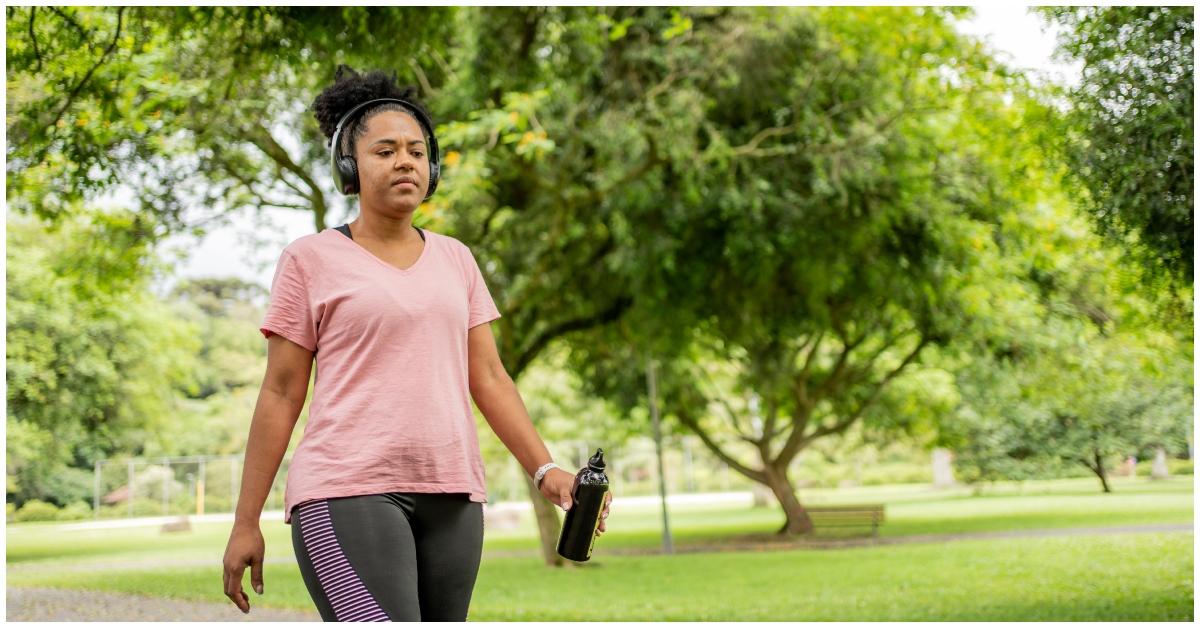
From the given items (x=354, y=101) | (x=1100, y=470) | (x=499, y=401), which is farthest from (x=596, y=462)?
(x=1100, y=470)

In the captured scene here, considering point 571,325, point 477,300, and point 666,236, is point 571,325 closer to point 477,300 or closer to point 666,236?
point 666,236

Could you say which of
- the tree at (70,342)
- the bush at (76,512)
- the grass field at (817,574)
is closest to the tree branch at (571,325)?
the grass field at (817,574)

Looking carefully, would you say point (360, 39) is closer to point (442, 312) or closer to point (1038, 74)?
point (1038, 74)

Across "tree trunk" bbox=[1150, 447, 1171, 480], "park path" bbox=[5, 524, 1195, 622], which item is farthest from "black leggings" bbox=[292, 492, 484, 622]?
"tree trunk" bbox=[1150, 447, 1171, 480]

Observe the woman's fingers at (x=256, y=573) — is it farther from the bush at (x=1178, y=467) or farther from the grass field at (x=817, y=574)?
the bush at (x=1178, y=467)

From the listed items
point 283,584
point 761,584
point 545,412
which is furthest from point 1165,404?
point 545,412

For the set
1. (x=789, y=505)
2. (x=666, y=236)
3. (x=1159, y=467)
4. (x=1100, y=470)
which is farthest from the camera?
(x=789, y=505)

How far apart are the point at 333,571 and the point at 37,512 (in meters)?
14.7

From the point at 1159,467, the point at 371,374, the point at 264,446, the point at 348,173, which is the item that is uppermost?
the point at 348,173

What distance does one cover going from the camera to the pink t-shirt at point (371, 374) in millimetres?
2236

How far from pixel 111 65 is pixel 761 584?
9.40m

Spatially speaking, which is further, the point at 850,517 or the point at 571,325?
the point at 850,517

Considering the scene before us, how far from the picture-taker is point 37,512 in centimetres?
1505

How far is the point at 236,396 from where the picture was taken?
23.8m
